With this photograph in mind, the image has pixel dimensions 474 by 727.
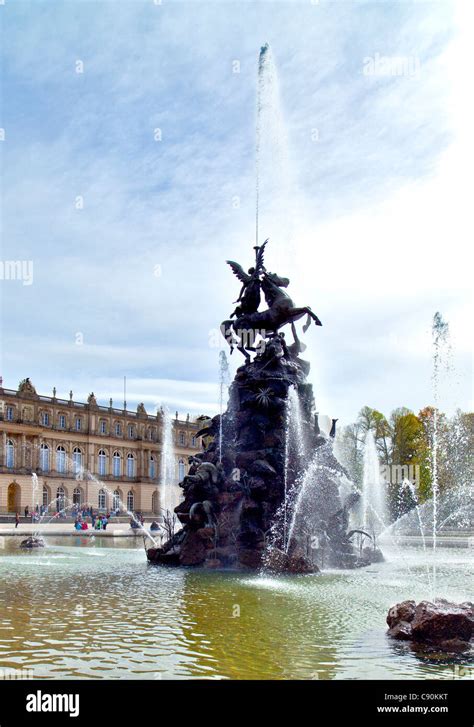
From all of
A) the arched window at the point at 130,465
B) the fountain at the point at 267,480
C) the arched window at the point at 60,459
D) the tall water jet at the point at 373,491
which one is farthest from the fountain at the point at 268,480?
the arched window at the point at 130,465

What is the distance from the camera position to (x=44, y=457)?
79.5m

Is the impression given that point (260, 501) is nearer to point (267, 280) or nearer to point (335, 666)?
point (267, 280)

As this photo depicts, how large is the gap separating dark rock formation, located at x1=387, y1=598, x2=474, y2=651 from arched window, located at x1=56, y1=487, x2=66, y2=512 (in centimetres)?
6899

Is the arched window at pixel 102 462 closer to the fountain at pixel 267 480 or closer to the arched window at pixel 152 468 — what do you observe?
the arched window at pixel 152 468

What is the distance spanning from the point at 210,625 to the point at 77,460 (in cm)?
7705

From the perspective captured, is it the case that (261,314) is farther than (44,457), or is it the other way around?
(44,457)

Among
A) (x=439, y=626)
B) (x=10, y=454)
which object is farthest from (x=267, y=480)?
(x=10, y=454)

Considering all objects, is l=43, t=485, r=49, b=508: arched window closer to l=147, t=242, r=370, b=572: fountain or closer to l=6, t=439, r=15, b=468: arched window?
l=6, t=439, r=15, b=468: arched window

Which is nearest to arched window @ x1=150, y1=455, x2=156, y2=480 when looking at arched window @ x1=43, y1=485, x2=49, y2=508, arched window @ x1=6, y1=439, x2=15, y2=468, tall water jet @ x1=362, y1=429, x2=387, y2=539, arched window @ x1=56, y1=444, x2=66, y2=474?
arched window @ x1=56, y1=444, x2=66, y2=474

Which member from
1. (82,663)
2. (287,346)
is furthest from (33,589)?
(287,346)

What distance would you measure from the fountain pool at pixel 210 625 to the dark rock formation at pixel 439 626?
266 millimetres

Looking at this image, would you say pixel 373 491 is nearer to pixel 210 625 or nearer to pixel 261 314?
pixel 261 314

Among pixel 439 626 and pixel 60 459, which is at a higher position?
pixel 439 626
